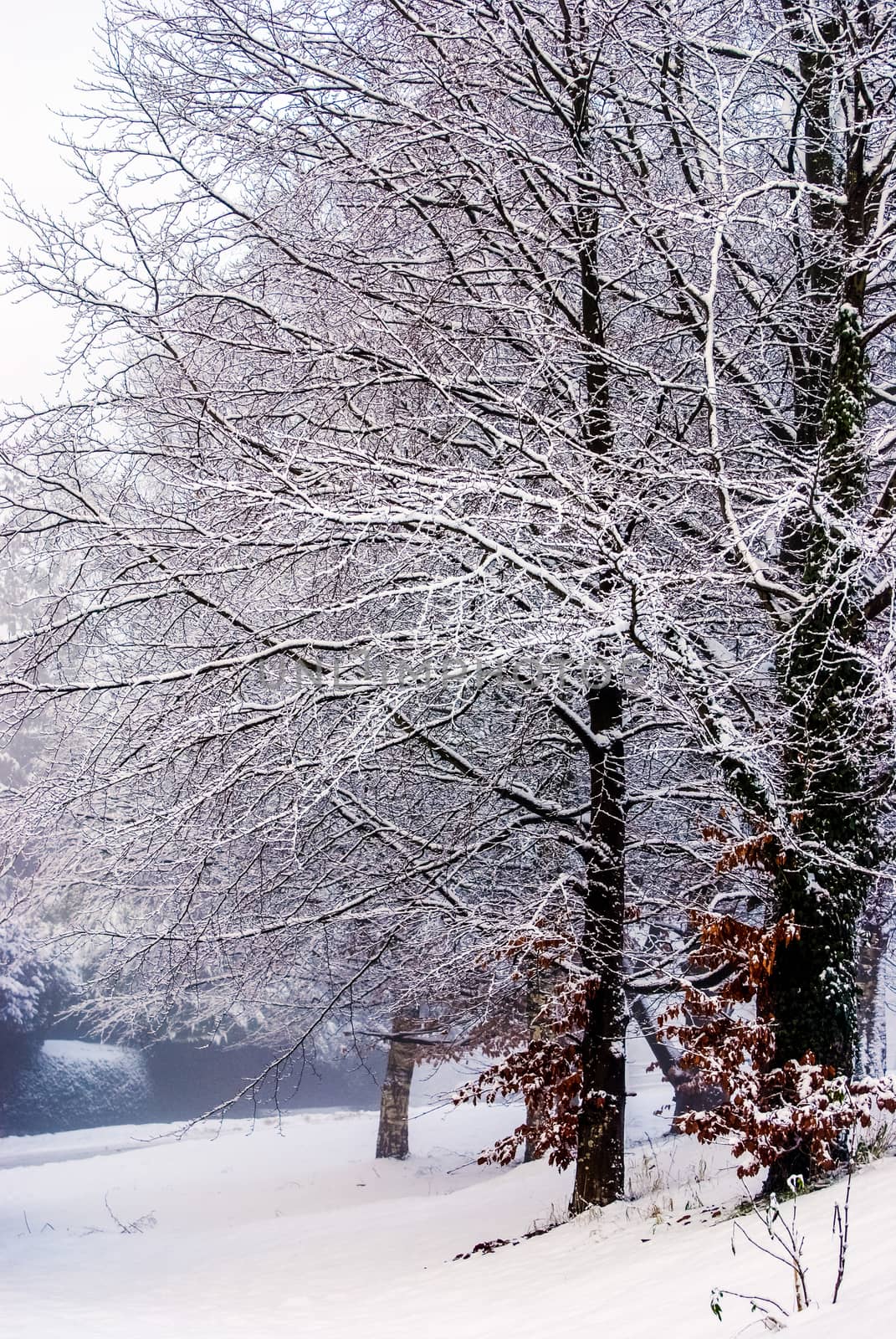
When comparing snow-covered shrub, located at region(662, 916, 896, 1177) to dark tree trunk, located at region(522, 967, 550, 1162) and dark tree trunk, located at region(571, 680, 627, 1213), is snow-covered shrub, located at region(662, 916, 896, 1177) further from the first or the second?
dark tree trunk, located at region(522, 967, 550, 1162)

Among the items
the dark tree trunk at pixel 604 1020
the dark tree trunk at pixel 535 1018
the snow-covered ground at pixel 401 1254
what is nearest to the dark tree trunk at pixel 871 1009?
the snow-covered ground at pixel 401 1254

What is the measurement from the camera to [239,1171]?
19.2 metres

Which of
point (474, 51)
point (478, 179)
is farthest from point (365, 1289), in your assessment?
point (474, 51)

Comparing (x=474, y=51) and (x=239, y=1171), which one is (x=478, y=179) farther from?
(x=239, y=1171)

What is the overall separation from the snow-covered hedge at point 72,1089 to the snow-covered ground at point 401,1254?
5165 mm

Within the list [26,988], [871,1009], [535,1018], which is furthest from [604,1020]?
[26,988]

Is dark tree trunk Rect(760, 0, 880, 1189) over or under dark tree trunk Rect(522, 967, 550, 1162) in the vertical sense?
over

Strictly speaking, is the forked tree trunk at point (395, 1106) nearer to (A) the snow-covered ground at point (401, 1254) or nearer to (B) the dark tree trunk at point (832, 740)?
(A) the snow-covered ground at point (401, 1254)

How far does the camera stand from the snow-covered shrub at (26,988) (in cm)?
2309

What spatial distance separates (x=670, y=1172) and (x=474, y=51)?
9.24 m

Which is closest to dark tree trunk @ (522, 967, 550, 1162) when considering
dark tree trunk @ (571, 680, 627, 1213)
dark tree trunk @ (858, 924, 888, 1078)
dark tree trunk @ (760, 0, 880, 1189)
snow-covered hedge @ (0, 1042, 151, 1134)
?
dark tree trunk @ (571, 680, 627, 1213)

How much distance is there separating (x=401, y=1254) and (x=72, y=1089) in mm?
18862

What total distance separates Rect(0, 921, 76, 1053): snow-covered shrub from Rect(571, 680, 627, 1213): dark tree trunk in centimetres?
1702

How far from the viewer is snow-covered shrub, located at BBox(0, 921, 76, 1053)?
23.1 metres
